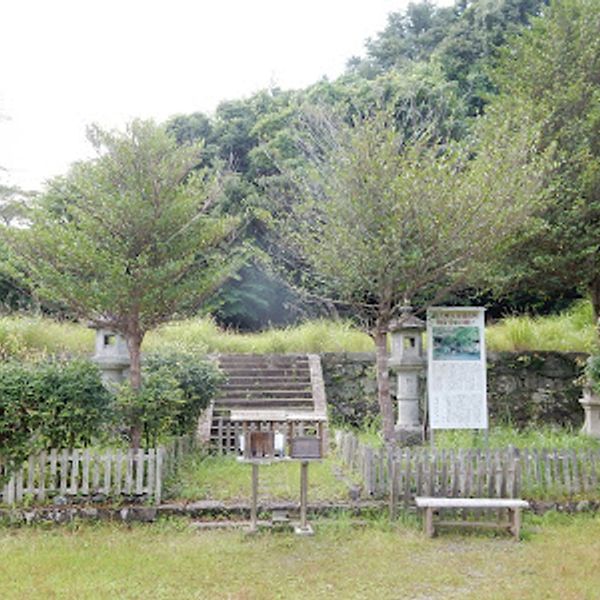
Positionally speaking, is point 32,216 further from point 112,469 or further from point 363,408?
point 363,408

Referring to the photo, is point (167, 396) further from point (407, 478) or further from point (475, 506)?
point (475, 506)

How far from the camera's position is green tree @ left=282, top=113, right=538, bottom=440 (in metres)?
7.91

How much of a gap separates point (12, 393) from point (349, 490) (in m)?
3.94

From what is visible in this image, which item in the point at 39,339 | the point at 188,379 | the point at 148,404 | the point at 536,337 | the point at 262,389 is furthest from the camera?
the point at 536,337

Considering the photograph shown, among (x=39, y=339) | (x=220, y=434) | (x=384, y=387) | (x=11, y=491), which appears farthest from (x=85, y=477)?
(x=39, y=339)

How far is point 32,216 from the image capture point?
7.68m

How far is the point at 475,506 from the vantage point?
21.7 feet

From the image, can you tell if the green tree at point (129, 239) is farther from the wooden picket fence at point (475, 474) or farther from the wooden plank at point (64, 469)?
the wooden picket fence at point (475, 474)

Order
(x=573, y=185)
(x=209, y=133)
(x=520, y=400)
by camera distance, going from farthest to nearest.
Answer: (x=209, y=133) < (x=520, y=400) < (x=573, y=185)

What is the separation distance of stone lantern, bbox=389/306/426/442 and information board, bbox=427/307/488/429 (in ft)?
3.85

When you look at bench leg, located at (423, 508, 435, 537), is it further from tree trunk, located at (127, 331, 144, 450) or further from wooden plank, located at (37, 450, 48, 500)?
wooden plank, located at (37, 450, 48, 500)

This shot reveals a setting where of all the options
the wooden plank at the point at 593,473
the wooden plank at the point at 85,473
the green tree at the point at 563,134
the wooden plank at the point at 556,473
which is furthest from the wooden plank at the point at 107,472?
the green tree at the point at 563,134

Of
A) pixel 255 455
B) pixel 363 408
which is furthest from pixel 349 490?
pixel 363 408

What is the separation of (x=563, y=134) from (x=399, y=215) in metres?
5.52
